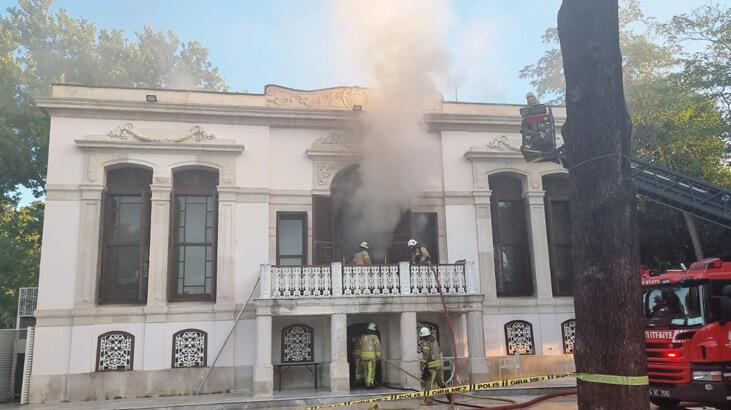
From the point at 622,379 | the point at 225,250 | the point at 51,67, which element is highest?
the point at 51,67

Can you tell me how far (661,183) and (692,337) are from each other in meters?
5.66

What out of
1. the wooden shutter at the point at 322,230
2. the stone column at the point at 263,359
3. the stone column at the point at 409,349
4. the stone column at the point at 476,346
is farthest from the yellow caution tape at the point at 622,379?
the wooden shutter at the point at 322,230

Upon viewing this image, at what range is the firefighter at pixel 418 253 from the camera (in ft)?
49.5

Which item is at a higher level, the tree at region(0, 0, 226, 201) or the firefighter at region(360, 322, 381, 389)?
the tree at region(0, 0, 226, 201)

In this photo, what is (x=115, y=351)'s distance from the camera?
14320 millimetres

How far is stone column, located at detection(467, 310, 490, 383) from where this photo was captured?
14.2 meters

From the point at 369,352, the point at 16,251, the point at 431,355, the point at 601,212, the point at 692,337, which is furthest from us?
the point at 16,251

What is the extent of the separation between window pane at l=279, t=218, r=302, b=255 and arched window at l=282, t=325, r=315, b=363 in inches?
87.0

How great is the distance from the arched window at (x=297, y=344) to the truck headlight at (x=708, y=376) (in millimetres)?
9304

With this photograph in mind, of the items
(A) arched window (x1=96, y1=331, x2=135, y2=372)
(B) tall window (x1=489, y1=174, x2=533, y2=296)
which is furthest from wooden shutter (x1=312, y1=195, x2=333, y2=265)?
(A) arched window (x1=96, y1=331, x2=135, y2=372)

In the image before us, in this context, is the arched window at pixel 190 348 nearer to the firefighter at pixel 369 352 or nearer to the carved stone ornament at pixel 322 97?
the firefighter at pixel 369 352

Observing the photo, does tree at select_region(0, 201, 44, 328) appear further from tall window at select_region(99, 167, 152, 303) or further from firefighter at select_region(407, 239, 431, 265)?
firefighter at select_region(407, 239, 431, 265)

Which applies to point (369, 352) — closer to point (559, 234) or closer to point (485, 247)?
point (485, 247)

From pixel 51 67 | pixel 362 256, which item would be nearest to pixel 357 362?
pixel 362 256
